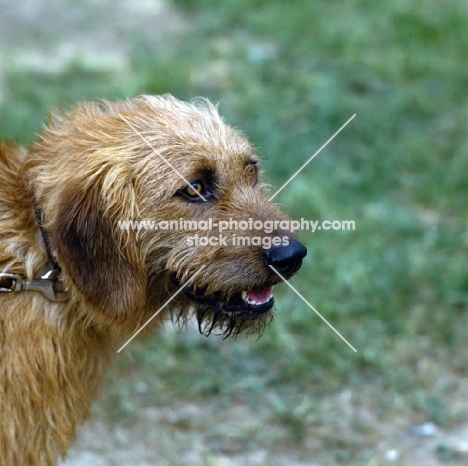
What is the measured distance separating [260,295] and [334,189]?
3631mm

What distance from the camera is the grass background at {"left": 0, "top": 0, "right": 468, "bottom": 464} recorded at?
502 centimetres

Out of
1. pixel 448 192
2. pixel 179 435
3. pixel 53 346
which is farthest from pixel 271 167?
pixel 53 346

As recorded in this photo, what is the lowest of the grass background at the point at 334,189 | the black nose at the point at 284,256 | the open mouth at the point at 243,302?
the grass background at the point at 334,189

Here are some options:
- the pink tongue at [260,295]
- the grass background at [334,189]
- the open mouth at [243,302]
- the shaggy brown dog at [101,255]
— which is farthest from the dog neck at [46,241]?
the grass background at [334,189]

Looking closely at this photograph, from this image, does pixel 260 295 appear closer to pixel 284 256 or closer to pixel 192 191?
pixel 284 256

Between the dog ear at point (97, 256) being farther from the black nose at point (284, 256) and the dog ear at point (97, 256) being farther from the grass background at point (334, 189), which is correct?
the grass background at point (334, 189)

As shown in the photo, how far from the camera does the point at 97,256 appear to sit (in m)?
3.38

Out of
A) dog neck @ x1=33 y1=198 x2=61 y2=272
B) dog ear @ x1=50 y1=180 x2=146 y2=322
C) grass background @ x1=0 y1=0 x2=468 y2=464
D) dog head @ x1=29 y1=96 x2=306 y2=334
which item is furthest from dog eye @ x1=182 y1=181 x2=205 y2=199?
grass background @ x1=0 y1=0 x2=468 y2=464

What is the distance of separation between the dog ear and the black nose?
57 centimetres

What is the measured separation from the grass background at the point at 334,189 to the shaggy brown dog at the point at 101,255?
4.59 feet

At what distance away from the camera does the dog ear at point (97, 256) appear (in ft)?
10.9

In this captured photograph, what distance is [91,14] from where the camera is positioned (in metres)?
9.95

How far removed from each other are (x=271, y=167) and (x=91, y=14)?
13.3 feet

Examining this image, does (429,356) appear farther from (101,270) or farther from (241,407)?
(101,270)
